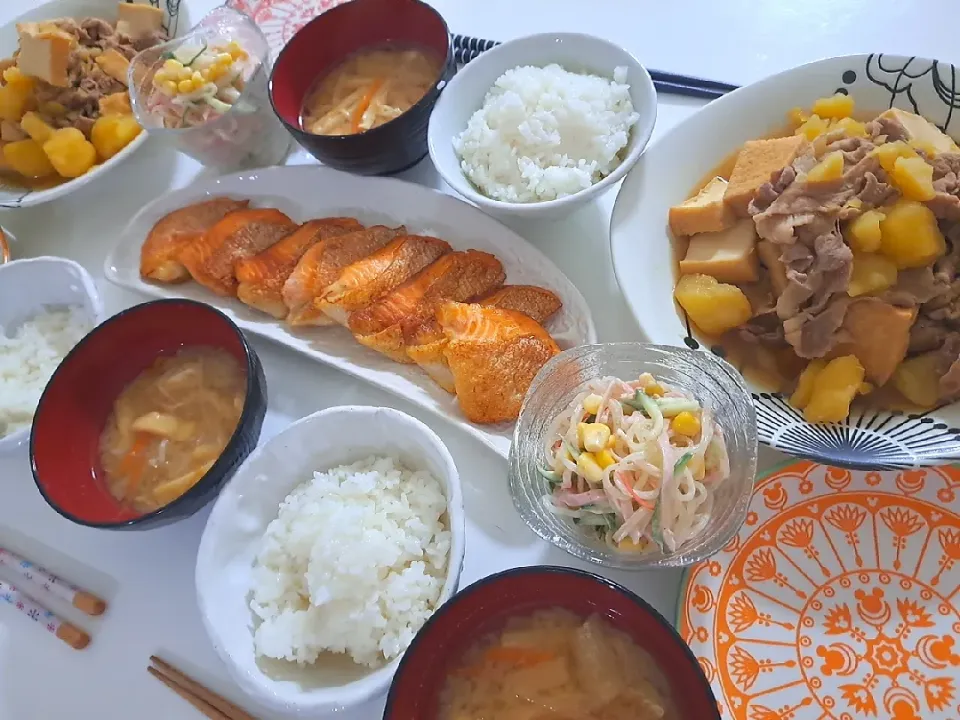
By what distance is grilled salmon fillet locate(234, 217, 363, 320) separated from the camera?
174 cm

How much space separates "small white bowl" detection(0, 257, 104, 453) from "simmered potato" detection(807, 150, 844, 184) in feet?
5.38

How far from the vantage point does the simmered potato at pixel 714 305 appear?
1.46 metres

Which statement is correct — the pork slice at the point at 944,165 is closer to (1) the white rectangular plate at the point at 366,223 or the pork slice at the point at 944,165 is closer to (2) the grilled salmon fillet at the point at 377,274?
(1) the white rectangular plate at the point at 366,223

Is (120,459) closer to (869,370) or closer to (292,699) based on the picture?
(292,699)

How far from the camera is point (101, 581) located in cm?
154

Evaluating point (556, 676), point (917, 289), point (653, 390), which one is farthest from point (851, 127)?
point (556, 676)

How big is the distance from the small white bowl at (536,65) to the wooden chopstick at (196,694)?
1149 mm

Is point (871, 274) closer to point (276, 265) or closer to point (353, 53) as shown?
point (276, 265)

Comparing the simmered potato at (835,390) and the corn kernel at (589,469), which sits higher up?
the corn kernel at (589,469)

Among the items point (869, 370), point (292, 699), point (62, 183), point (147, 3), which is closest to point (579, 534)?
point (292, 699)

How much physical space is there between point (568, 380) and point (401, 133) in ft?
2.67

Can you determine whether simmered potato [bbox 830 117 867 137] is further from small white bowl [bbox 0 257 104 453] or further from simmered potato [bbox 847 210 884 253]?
small white bowl [bbox 0 257 104 453]

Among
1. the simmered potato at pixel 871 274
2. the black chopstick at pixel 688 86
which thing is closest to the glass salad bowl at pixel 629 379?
the simmered potato at pixel 871 274

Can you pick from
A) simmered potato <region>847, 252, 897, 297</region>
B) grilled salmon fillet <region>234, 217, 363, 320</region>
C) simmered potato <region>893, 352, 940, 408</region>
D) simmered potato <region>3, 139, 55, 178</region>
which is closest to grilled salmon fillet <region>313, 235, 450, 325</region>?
grilled salmon fillet <region>234, 217, 363, 320</region>
